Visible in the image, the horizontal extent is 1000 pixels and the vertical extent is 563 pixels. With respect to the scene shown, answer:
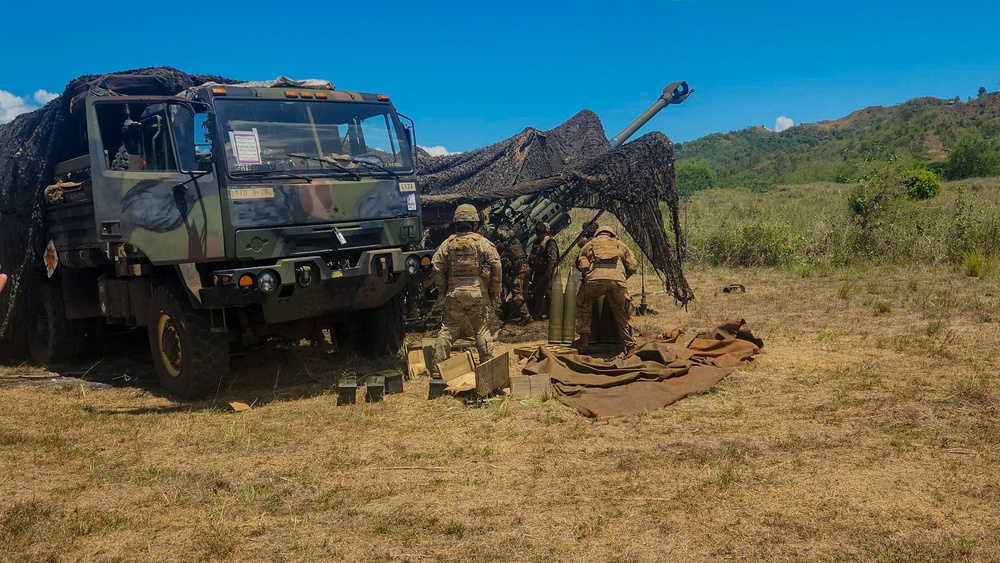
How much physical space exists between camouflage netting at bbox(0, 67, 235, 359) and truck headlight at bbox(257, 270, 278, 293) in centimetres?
239

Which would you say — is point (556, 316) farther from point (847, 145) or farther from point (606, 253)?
point (847, 145)

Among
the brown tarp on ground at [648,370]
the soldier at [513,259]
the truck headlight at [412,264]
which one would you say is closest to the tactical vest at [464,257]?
the truck headlight at [412,264]

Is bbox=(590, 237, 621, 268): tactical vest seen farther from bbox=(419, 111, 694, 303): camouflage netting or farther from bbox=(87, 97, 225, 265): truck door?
bbox=(87, 97, 225, 265): truck door

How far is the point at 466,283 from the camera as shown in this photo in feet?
23.9

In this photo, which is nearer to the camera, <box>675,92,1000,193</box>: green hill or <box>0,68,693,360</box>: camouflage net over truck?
<box>0,68,693,360</box>: camouflage net over truck

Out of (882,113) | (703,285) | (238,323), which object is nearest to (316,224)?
(238,323)

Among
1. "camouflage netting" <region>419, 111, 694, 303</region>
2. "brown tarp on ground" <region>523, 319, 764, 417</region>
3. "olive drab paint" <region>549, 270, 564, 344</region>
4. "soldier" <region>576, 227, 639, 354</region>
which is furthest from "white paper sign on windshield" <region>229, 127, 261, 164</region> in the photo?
"olive drab paint" <region>549, 270, 564, 344</region>

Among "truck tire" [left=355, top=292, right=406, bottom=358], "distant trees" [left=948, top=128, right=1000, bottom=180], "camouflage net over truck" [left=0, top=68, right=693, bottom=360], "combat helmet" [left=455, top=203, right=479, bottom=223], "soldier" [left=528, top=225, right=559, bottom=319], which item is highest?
"distant trees" [left=948, top=128, right=1000, bottom=180]

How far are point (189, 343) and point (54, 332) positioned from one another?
9.17ft

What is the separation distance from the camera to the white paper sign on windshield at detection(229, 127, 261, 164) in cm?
632

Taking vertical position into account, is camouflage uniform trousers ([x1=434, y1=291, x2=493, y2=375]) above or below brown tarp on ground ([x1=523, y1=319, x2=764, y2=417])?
above

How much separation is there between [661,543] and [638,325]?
6.55 meters

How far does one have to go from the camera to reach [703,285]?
1408 cm

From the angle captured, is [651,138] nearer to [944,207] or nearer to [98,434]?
[98,434]
